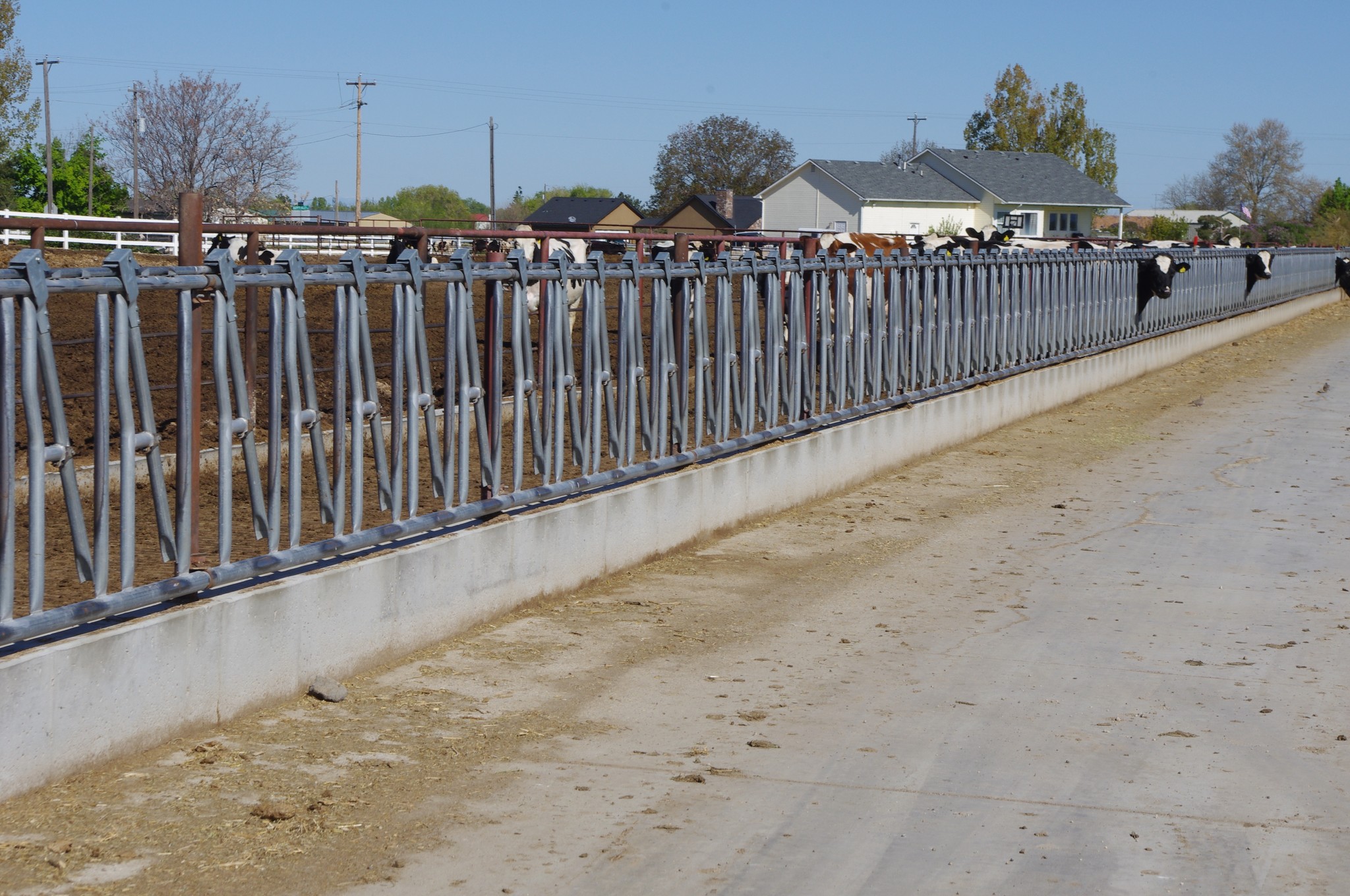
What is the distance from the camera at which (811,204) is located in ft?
309

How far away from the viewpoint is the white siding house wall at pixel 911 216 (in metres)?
91.7

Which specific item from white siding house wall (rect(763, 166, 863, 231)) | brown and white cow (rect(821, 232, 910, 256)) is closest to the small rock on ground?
brown and white cow (rect(821, 232, 910, 256))

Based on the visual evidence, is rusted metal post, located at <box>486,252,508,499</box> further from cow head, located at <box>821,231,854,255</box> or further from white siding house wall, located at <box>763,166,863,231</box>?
white siding house wall, located at <box>763,166,863,231</box>

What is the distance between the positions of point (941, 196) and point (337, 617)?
91638mm

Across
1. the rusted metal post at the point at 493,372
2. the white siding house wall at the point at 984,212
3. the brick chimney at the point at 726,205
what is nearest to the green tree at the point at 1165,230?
the white siding house wall at the point at 984,212

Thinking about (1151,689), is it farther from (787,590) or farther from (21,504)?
(21,504)

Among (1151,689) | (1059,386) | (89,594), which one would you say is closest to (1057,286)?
(1059,386)

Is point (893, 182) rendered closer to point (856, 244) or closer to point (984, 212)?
point (984, 212)

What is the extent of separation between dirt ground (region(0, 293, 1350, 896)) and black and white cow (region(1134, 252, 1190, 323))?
54.3ft

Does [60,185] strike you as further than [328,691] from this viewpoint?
Yes

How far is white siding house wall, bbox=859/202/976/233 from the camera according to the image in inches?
3610

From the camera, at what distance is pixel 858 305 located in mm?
12727

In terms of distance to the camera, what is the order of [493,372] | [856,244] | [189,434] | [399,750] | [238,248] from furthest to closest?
[856,244] < [238,248] < [493,372] < [189,434] < [399,750]

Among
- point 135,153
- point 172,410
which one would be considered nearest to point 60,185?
point 135,153
